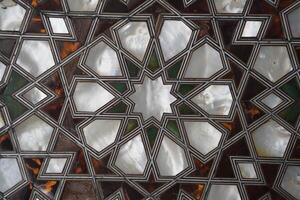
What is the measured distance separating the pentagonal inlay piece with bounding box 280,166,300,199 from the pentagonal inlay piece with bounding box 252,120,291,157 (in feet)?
0.25

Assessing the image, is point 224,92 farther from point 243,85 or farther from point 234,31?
point 234,31

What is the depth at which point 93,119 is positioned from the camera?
173 centimetres

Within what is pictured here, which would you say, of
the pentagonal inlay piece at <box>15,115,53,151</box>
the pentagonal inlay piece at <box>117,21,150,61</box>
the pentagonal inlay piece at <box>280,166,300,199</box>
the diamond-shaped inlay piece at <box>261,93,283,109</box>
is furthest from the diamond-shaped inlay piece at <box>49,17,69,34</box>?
the pentagonal inlay piece at <box>280,166,300,199</box>

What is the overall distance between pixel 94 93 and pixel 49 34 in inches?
10.8

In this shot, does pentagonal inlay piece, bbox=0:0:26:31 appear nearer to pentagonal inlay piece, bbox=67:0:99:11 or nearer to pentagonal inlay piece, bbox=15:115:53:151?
pentagonal inlay piece, bbox=67:0:99:11

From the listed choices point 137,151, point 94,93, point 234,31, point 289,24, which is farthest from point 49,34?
point 289,24

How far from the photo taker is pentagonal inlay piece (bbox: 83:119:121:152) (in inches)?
68.2

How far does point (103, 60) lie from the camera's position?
5.59 ft

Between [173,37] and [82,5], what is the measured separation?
358 millimetres

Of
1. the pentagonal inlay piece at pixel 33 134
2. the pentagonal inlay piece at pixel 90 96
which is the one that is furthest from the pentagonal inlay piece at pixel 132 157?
the pentagonal inlay piece at pixel 33 134

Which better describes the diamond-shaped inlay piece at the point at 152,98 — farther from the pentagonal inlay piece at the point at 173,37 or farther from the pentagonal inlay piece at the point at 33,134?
the pentagonal inlay piece at the point at 33,134

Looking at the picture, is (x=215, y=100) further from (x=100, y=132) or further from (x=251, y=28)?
(x=100, y=132)

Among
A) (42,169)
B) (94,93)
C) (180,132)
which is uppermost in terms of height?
(94,93)

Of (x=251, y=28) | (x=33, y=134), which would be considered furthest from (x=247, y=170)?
(x=33, y=134)
